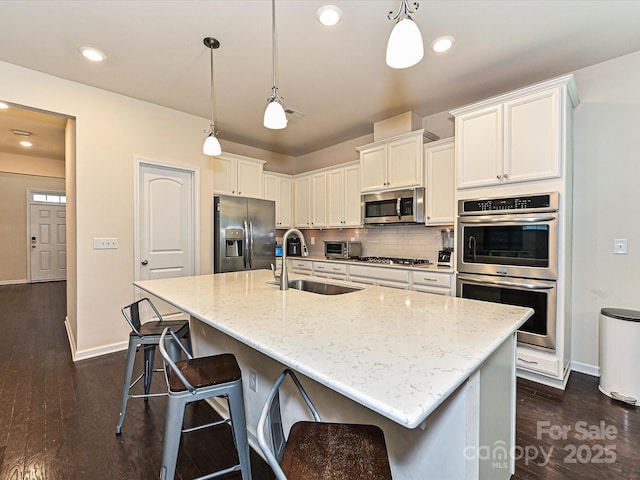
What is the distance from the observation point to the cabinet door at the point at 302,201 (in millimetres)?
5141

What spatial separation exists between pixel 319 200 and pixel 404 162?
5.36 feet

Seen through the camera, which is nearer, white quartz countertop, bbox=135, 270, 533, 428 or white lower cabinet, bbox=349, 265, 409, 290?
white quartz countertop, bbox=135, 270, 533, 428

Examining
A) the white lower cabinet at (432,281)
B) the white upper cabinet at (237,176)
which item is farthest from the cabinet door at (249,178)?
the white lower cabinet at (432,281)

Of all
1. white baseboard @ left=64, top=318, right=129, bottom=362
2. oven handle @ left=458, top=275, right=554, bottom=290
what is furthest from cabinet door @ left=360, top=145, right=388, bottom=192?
white baseboard @ left=64, top=318, right=129, bottom=362

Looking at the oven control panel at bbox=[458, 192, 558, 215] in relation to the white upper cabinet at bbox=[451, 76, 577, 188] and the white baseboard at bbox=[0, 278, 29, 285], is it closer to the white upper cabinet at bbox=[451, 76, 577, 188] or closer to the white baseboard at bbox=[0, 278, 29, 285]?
the white upper cabinet at bbox=[451, 76, 577, 188]

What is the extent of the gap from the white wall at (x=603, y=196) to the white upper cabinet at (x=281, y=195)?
3826mm

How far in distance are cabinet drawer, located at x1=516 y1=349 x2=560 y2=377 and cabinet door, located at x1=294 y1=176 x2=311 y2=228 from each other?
134 inches

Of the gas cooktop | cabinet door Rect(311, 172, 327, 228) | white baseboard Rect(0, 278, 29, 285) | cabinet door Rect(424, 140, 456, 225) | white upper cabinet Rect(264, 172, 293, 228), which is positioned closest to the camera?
cabinet door Rect(424, 140, 456, 225)

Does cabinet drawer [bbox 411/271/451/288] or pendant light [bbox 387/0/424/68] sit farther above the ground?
pendant light [bbox 387/0/424/68]

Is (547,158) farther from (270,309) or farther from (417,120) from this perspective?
(270,309)

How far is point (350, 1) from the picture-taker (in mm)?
1963

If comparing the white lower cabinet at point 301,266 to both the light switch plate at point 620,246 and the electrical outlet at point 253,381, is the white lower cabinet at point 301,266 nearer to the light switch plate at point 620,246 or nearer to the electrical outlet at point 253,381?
the electrical outlet at point 253,381

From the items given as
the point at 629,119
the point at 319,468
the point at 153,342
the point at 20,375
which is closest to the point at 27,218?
the point at 20,375

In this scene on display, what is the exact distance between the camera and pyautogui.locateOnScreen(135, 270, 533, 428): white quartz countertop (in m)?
0.76
